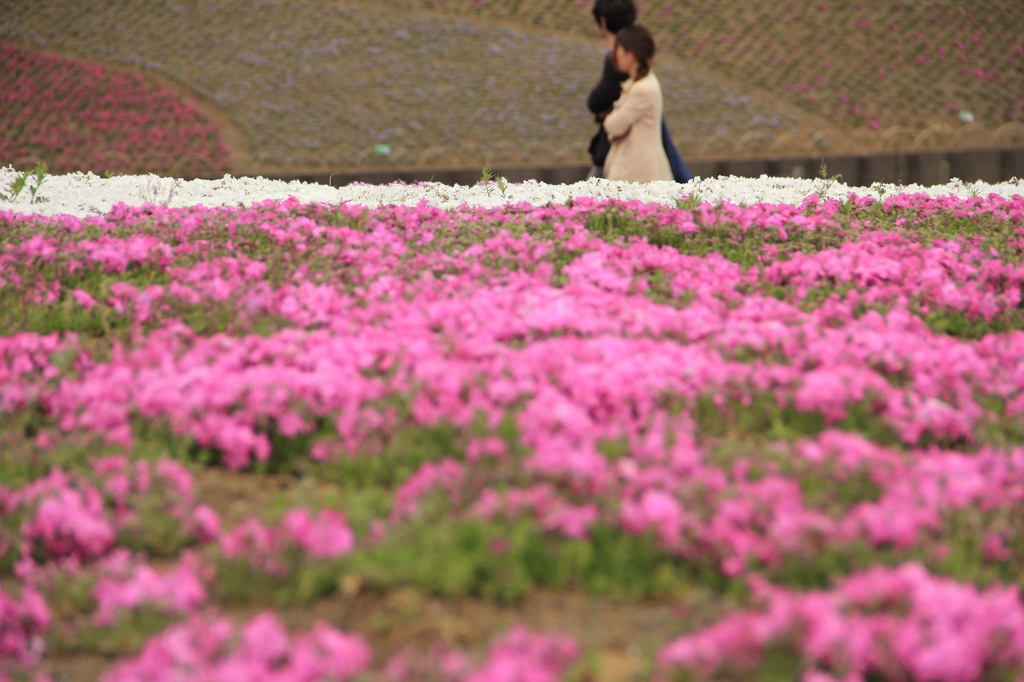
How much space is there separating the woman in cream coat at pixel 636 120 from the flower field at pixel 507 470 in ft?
13.0

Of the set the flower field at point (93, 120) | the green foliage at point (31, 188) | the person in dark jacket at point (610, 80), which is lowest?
the flower field at point (93, 120)

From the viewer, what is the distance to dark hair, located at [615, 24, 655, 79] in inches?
348

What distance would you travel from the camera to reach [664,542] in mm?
2646

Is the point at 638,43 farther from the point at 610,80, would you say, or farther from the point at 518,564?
the point at 518,564

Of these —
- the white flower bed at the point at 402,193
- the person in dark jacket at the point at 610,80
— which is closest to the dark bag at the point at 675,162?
the person in dark jacket at the point at 610,80

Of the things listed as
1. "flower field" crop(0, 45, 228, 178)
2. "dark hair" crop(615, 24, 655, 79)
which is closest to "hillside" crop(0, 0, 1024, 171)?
"flower field" crop(0, 45, 228, 178)

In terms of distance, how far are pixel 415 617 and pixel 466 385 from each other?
130cm

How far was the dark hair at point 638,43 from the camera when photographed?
348 inches

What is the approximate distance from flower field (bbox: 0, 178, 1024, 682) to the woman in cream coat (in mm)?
3949

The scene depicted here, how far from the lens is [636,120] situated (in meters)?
9.23

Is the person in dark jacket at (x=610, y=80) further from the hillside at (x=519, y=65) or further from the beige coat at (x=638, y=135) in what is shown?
the hillside at (x=519, y=65)

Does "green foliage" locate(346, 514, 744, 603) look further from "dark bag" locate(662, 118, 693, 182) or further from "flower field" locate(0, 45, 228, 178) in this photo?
"flower field" locate(0, 45, 228, 178)

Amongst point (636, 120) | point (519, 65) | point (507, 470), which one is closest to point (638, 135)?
point (636, 120)

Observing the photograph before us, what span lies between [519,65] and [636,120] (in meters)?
16.4
